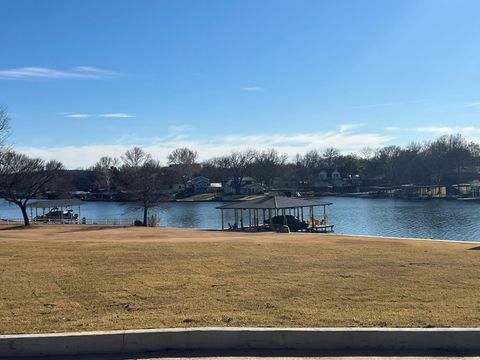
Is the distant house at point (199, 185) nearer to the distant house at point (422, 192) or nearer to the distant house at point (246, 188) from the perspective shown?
the distant house at point (246, 188)

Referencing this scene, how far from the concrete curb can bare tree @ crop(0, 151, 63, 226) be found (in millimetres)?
45710

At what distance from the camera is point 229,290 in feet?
31.3

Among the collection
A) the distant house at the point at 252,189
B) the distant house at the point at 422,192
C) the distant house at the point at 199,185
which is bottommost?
the distant house at the point at 422,192

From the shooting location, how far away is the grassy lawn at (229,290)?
24.2 feet

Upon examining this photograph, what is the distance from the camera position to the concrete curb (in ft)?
20.8

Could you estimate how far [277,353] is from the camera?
6.37 meters

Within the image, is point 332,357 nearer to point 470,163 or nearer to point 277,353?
point 277,353

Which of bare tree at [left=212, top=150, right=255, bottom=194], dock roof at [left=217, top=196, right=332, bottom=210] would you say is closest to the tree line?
bare tree at [left=212, top=150, right=255, bottom=194]

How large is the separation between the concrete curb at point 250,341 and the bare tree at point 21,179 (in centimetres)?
4571

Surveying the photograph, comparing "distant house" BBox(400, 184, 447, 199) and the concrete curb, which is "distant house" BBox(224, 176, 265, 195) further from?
the concrete curb

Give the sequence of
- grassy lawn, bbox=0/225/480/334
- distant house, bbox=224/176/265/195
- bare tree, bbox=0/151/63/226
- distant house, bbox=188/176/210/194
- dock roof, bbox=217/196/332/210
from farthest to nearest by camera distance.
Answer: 1. distant house, bbox=188/176/210/194
2. distant house, bbox=224/176/265/195
3. bare tree, bbox=0/151/63/226
4. dock roof, bbox=217/196/332/210
5. grassy lawn, bbox=0/225/480/334

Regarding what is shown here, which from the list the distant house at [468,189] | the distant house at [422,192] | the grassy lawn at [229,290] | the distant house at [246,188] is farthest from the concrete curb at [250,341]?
the distant house at [246,188]

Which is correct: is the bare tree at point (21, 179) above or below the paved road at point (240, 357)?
above

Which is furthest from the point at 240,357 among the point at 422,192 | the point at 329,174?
the point at 329,174
